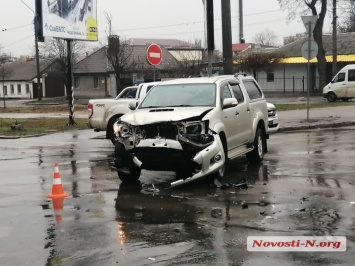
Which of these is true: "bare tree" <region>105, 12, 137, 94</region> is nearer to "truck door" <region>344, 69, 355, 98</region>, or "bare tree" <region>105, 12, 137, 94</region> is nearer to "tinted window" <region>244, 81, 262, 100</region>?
"truck door" <region>344, 69, 355, 98</region>

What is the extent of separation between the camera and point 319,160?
41.2 feet

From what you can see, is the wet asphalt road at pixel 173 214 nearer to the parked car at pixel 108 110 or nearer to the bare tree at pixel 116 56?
the parked car at pixel 108 110

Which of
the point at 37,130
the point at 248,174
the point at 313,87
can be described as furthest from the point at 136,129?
the point at 313,87

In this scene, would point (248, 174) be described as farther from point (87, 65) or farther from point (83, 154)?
point (87, 65)

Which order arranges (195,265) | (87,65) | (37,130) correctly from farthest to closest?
(87,65) < (37,130) < (195,265)

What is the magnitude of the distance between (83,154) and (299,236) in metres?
9.39

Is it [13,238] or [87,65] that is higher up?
[87,65]

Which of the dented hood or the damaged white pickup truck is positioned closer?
the damaged white pickup truck

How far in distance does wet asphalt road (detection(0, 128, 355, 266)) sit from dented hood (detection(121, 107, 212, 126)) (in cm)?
115

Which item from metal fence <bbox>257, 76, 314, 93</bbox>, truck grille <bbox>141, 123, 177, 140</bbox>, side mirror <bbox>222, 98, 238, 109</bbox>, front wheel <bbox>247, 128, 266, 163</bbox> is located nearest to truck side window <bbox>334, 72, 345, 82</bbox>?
→ metal fence <bbox>257, 76, 314, 93</bbox>

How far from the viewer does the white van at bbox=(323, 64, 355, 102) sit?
3741 centimetres

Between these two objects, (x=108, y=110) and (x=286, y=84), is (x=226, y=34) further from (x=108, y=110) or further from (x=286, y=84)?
(x=286, y=84)

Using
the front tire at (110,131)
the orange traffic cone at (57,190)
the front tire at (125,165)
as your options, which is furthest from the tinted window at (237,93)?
the front tire at (110,131)

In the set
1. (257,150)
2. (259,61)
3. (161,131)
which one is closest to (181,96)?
(161,131)
